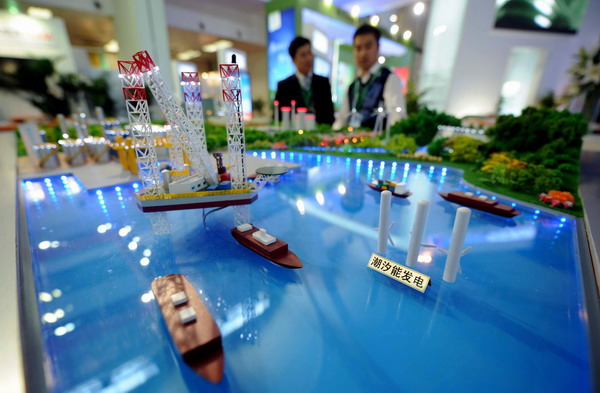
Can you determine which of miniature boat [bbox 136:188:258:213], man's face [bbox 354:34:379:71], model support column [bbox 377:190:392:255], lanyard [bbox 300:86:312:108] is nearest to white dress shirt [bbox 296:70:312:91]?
lanyard [bbox 300:86:312:108]

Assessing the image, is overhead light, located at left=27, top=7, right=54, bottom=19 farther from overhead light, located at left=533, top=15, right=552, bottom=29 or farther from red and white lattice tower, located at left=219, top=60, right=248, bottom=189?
overhead light, located at left=533, top=15, right=552, bottom=29

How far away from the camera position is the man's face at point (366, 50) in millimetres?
20719

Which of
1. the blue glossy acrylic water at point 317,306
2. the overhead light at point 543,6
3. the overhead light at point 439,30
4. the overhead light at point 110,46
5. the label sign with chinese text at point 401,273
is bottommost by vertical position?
the blue glossy acrylic water at point 317,306

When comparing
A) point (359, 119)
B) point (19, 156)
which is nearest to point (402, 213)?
point (359, 119)

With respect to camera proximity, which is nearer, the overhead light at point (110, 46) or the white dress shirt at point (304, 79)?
the white dress shirt at point (304, 79)

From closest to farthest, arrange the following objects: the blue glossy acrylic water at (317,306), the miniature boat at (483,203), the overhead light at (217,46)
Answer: the blue glossy acrylic water at (317,306) → the miniature boat at (483,203) → the overhead light at (217,46)

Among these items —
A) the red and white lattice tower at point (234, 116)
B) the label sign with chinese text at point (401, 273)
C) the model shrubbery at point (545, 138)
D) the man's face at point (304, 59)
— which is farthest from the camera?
the man's face at point (304, 59)

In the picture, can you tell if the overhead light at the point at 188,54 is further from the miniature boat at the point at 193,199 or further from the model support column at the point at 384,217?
the model support column at the point at 384,217

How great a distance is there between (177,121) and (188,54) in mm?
43627

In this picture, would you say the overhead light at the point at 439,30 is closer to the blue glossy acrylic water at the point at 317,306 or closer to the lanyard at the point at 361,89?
the lanyard at the point at 361,89

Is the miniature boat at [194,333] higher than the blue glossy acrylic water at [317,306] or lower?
higher

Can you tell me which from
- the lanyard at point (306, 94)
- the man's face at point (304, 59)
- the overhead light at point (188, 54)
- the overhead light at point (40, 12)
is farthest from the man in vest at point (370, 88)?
the overhead light at point (188, 54)

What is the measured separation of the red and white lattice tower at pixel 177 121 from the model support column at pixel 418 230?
4864 millimetres

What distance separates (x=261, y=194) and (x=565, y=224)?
9365 millimetres
